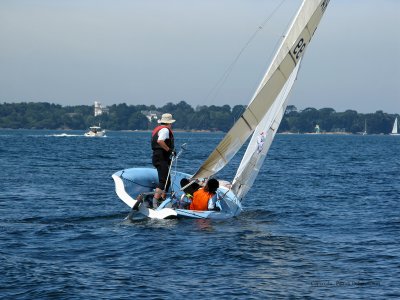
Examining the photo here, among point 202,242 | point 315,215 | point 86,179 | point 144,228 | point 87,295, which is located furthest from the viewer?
point 86,179

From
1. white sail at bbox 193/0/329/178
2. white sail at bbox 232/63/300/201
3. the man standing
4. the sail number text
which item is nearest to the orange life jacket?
white sail at bbox 193/0/329/178

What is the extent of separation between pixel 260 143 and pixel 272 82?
10.2 ft

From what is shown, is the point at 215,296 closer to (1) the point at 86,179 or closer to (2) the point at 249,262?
(2) the point at 249,262

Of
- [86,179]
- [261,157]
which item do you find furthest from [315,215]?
[86,179]

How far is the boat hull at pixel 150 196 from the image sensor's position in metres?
18.1

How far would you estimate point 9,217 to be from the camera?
65.7 ft

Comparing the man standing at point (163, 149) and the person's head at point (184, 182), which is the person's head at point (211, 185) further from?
the person's head at point (184, 182)

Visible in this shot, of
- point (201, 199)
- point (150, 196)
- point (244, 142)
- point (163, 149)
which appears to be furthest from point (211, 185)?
point (150, 196)

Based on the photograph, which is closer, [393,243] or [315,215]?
[393,243]

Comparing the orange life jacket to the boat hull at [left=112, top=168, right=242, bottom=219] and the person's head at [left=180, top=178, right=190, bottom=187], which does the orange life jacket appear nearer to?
the boat hull at [left=112, top=168, right=242, bottom=219]

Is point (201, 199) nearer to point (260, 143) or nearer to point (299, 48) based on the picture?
point (260, 143)

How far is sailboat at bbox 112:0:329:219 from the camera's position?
1777 cm

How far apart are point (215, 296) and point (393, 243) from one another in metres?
6.24

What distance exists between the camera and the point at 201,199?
61.0 ft
